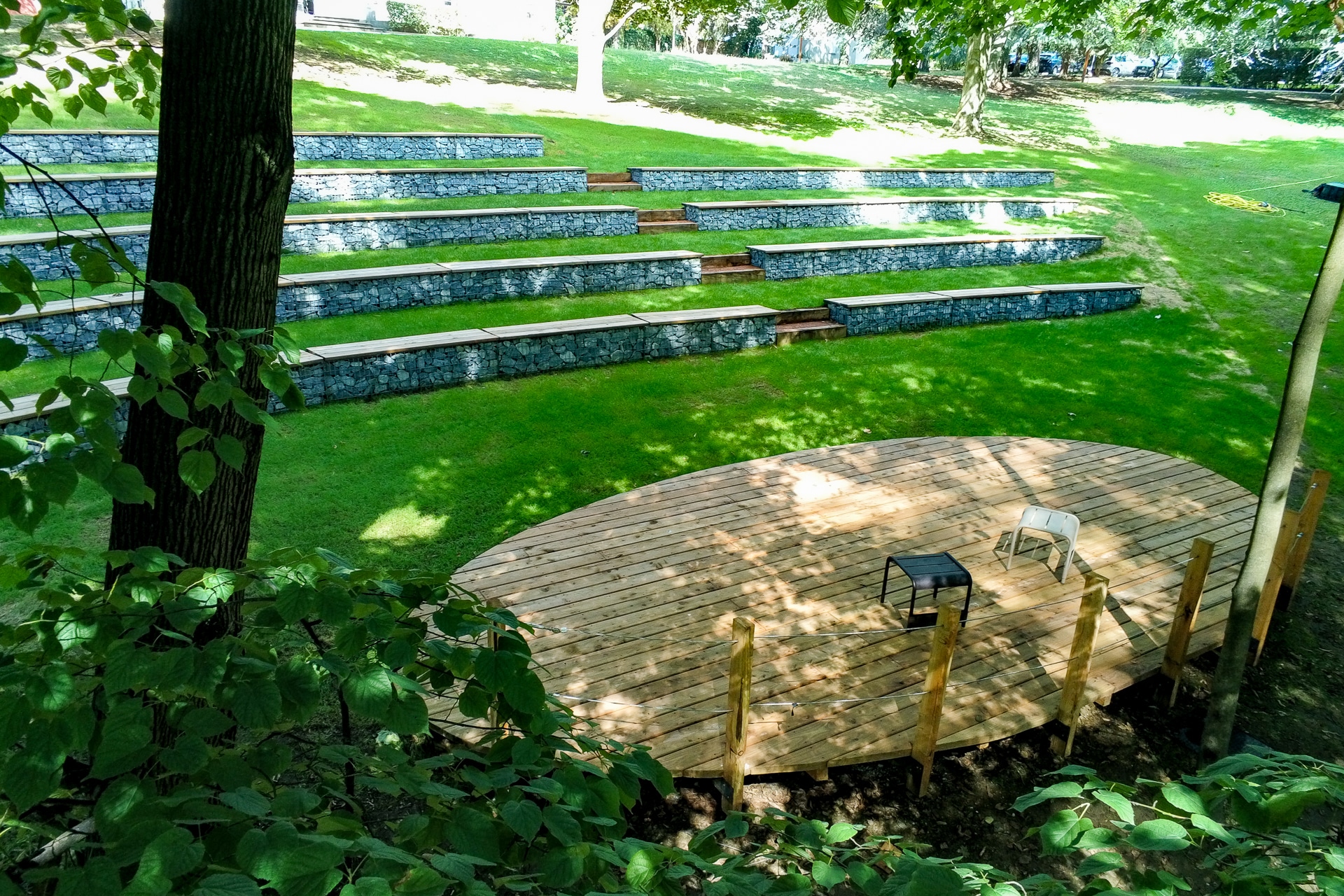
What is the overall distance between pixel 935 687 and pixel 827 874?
8.99ft

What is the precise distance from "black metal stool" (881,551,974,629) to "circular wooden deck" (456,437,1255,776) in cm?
10

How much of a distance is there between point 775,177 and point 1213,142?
58.6 feet

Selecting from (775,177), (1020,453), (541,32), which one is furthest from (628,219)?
(541,32)

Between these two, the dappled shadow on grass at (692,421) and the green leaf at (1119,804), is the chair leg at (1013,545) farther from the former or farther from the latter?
the green leaf at (1119,804)

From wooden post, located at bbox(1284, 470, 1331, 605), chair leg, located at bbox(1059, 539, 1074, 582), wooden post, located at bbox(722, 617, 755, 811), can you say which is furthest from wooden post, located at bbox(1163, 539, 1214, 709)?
→ wooden post, located at bbox(722, 617, 755, 811)

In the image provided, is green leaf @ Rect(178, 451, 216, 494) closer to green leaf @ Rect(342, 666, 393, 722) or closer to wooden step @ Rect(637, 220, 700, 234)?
green leaf @ Rect(342, 666, 393, 722)

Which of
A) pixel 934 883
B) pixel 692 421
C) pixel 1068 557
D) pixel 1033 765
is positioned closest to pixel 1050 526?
pixel 1068 557

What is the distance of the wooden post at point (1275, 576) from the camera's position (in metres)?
5.82

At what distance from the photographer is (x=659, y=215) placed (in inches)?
551

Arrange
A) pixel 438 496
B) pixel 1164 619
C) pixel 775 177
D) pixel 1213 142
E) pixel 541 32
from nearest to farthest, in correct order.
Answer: pixel 1164 619 < pixel 438 496 < pixel 775 177 < pixel 1213 142 < pixel 541 32

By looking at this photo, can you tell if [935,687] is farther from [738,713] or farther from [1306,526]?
[1306,526]

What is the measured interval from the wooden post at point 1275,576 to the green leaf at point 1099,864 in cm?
508

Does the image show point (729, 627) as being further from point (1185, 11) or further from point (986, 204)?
point (986, 204)

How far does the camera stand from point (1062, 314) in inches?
506
